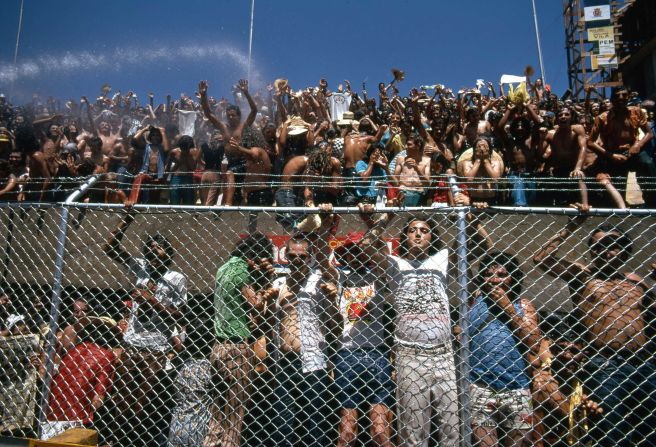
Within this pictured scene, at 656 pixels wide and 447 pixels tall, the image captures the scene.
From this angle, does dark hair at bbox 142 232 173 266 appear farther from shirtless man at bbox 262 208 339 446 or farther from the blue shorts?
the blue shorts

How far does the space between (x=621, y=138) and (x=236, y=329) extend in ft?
20.9

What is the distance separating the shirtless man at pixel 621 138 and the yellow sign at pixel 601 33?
17086mm

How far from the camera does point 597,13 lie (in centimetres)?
2100

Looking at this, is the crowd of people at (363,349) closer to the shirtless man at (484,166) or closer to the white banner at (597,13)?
the shirtless man at (484,166)

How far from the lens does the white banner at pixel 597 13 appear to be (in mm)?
20766

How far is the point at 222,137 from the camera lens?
7.55m

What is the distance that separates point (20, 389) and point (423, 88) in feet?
33.5

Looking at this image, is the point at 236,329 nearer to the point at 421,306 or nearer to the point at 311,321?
the point at 311,321

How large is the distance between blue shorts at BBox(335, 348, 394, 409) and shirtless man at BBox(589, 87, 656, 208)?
5.08 meters

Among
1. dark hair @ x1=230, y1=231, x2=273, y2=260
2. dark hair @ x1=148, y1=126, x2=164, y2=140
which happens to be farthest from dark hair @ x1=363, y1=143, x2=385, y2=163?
dark hair @ x1=230, y1=231, x2=273, y2=260

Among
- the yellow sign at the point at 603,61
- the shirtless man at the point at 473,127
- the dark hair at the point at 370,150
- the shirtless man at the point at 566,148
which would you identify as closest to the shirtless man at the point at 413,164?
the dark hair at the point at 370,150

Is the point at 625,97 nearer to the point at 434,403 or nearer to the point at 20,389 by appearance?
the point at 434,403

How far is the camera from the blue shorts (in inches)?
137

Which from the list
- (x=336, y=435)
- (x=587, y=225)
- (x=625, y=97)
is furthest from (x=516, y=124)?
(x=336, y=435)
